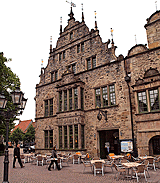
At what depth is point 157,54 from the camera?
1480 cm

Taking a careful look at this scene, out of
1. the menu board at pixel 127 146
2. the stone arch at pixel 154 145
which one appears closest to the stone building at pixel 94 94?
the stone arch at pixel 154 145

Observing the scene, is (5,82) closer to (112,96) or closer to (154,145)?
(112,96)

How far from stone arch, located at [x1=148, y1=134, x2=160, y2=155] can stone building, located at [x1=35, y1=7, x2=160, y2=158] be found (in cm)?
11

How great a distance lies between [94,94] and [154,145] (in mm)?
6723

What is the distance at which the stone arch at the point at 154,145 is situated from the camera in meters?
13.9

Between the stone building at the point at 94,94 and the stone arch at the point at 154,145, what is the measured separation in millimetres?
105

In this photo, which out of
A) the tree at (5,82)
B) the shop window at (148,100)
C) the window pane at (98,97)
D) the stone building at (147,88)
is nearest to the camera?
the stone building at (147,88)

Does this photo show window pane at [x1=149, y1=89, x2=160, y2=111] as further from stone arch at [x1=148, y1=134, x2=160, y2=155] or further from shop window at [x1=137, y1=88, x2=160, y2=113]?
stone arch at [x1=148, y1=134, x2=160, y2=155]

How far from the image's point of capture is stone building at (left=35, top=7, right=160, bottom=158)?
14.7 meters

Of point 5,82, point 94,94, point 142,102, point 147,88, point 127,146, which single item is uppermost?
point 5,82

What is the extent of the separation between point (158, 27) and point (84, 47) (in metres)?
7.40

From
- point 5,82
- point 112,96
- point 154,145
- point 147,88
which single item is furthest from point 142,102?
point 5,82

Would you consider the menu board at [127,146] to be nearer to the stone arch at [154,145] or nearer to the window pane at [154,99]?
the stone arch at [154,145]

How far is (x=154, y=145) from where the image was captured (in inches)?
564
